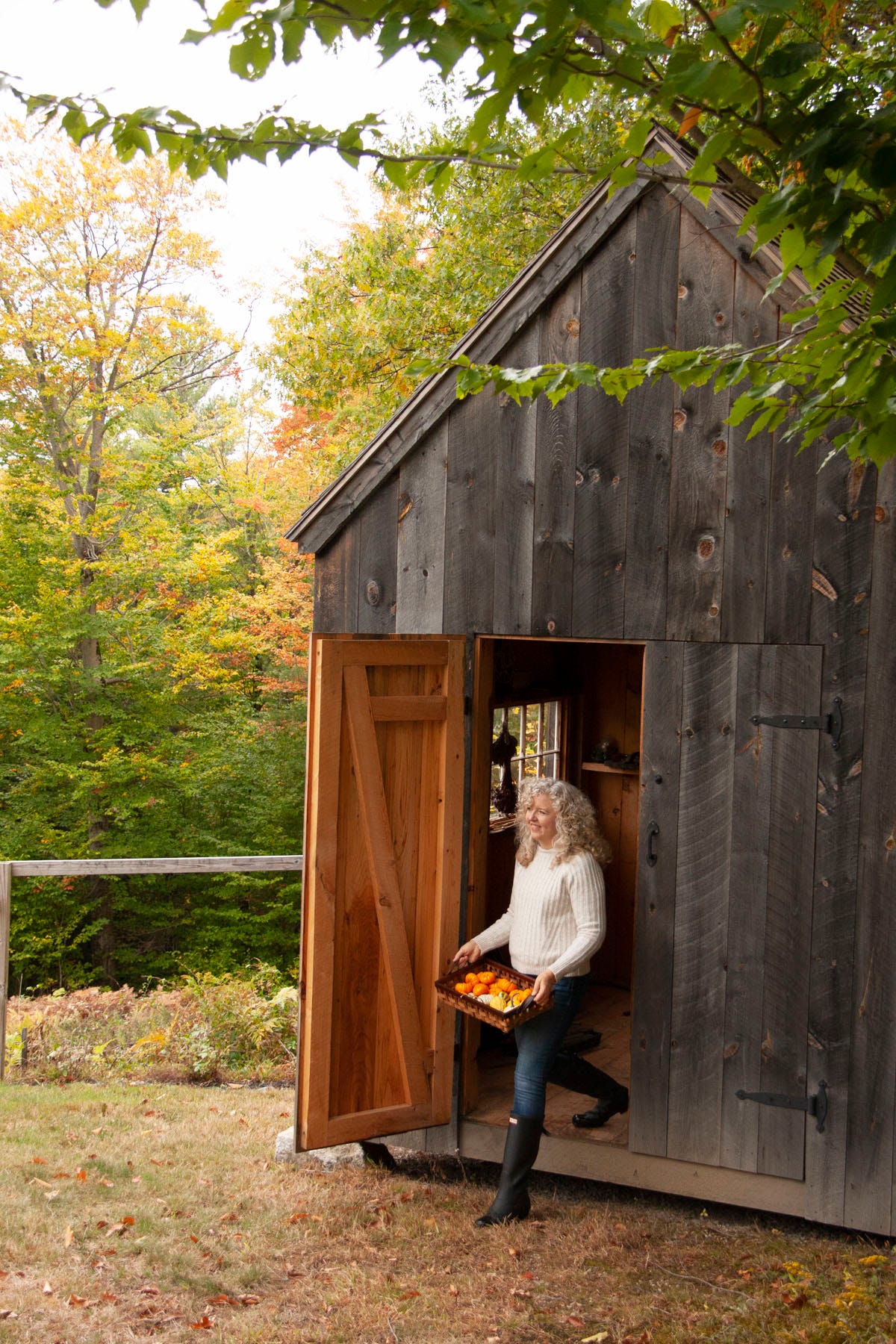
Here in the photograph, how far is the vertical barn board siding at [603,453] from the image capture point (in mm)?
4781

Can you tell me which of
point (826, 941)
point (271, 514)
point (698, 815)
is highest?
point (271, 514)

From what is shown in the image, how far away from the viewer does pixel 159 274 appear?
15234mm

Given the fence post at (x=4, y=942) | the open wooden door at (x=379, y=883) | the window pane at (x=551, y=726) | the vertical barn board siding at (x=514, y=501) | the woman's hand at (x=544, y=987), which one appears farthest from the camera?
the window pane at (x=551, y=726)

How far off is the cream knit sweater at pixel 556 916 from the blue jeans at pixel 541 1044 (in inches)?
3.7

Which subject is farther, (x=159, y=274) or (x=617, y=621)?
(x=159, y=274)

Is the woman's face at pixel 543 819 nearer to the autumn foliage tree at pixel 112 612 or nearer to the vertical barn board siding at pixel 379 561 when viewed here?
the vertical barn board siding at pixel 379 561

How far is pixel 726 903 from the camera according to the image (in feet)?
15.2

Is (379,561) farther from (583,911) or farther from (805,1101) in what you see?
(805,1101)

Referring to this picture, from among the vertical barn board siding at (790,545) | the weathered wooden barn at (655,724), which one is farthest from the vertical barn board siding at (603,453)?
the vertical barn board siding at (790,545)

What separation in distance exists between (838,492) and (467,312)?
7.82 m

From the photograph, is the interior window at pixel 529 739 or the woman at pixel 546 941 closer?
the woman at pixel 546 941

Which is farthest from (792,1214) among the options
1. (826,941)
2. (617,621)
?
(617,621)

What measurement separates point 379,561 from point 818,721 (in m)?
2.13

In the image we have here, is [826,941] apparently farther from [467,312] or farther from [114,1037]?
[467,312]
